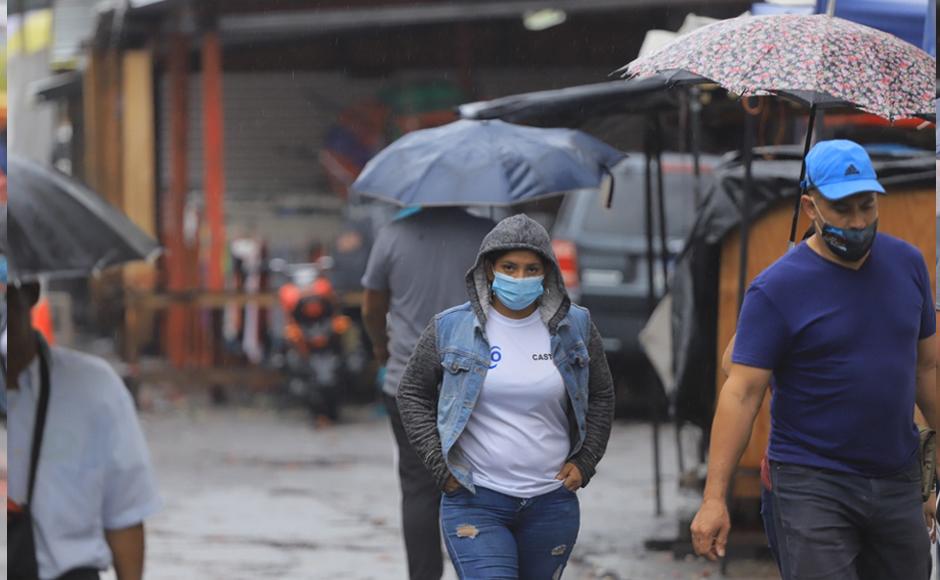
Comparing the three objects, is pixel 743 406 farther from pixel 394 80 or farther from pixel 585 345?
pixel 394 80

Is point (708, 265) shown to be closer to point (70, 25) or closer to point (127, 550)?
point (127, 550)

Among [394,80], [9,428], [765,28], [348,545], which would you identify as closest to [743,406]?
[765,28]

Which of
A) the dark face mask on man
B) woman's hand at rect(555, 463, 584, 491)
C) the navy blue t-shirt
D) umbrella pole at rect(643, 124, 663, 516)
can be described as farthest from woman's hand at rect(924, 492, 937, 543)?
umbrella pole at rect(643, 124, 663, 516)

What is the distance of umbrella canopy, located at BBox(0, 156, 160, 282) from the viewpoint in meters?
4.73

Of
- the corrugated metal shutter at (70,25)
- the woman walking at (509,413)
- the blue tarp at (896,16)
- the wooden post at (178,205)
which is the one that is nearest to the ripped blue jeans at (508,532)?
the woman walking at (509,413)

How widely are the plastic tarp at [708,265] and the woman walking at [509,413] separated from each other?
2.67 meters

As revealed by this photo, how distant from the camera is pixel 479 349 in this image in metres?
5.39

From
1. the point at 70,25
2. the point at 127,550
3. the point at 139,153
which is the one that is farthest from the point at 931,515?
the point at 70,25

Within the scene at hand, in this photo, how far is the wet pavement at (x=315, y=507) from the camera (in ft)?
27.7

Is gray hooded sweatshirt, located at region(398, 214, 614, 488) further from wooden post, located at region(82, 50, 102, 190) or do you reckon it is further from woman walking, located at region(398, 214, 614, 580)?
wooden post, located at region(82, 50, 102, 190)

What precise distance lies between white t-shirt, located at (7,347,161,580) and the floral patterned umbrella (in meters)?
2.19

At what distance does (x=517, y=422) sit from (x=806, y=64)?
1552 millimetres

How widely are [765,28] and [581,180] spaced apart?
5.59ft

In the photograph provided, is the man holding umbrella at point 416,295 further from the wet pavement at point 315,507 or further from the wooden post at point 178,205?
the wooden post at point 178,205
